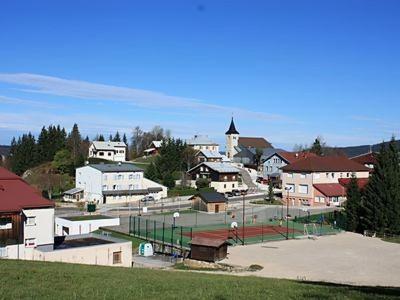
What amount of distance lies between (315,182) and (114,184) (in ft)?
77.7

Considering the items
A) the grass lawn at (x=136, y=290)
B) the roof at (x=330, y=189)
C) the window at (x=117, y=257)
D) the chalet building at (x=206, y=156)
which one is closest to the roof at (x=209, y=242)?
the window at (x=117, y=257)

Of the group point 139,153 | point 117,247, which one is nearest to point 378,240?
point 117,247

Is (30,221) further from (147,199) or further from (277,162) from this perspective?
(277,162)

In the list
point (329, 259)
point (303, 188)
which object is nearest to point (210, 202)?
point (303, 188)

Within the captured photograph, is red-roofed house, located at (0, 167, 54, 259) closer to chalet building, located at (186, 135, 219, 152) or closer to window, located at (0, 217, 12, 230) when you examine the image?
window, located at (0, 217, 12, 230)

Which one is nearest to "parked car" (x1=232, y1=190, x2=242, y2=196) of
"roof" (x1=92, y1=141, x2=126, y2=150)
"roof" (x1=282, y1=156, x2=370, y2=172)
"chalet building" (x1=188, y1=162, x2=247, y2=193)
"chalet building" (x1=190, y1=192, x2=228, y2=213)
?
"chalet building" (x1=188, y1=162, x2=247, y2=193)

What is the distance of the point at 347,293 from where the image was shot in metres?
10.9

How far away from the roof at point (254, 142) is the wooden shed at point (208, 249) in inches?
3550

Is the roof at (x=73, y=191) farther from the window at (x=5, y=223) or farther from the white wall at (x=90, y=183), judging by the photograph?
the window at (x=5, y=223)

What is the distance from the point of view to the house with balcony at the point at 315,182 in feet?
194

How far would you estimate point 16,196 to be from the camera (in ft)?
86.4

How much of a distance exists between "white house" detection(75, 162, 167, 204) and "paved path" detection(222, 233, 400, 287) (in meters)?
27.9

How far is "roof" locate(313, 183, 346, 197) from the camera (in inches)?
2305

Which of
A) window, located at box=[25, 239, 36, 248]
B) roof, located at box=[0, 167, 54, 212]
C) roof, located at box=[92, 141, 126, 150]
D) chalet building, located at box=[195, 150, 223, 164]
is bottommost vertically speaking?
window, located at box=[25, 239, 36, 248]
